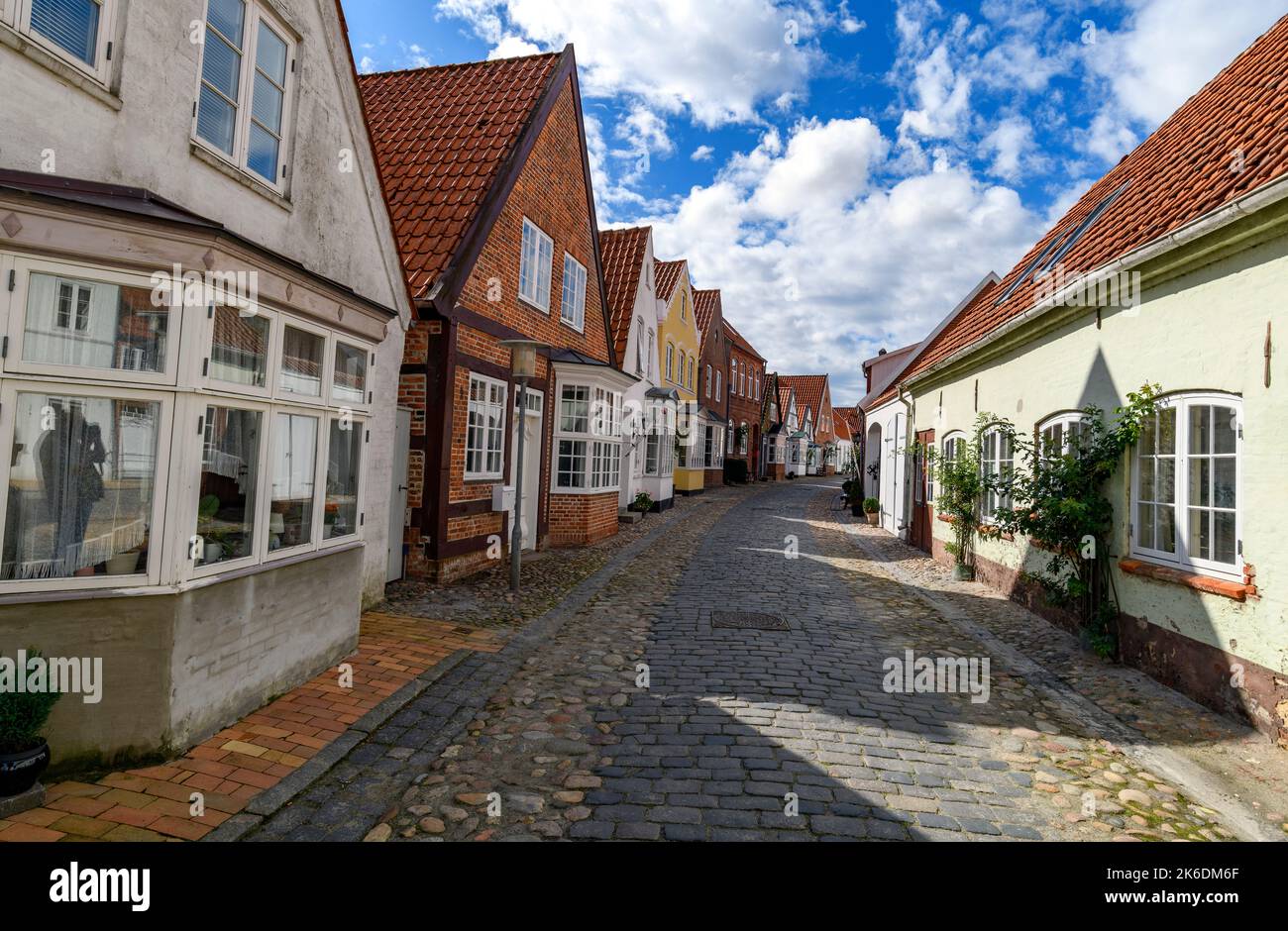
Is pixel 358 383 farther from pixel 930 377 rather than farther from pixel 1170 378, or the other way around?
pixel 930 377

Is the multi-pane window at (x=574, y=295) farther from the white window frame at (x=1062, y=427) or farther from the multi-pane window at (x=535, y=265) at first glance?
the white window frame at (x=1062, y=427)

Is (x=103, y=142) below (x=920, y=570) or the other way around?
the other way around

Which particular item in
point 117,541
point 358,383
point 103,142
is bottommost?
point 117,541

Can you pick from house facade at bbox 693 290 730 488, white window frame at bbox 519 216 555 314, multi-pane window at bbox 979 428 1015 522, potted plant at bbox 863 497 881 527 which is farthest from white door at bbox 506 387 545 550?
house facade at bbox 693 290 730 488

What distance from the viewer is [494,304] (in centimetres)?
1047

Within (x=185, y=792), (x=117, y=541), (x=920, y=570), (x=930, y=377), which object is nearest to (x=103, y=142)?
(x=117, y=541)

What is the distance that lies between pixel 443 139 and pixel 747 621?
8.88 meters

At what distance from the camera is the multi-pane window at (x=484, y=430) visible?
995cm

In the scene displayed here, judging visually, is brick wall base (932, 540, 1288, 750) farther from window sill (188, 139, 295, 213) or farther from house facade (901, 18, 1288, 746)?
window sill (188, 139, 295, 213)

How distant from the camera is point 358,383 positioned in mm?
6059

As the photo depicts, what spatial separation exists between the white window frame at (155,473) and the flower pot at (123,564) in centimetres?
4

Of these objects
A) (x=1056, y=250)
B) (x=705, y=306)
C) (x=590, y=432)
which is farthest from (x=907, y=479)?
(x=705, y=306)
